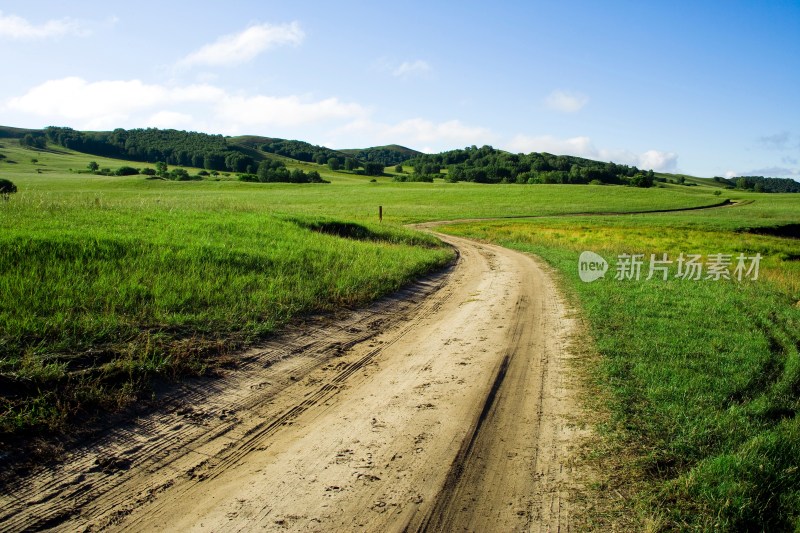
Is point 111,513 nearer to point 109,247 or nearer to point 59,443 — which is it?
point 59,443

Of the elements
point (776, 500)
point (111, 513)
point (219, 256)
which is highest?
point (219, 256)

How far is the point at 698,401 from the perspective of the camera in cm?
555

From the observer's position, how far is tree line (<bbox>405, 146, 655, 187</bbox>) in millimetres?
109375

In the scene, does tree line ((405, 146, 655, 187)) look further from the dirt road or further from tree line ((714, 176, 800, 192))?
the dirt road

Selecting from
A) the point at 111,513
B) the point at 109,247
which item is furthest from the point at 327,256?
the point at 111,513

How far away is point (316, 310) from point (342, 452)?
16.3 ft

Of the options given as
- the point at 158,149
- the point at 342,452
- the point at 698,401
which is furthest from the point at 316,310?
the point at 158,149

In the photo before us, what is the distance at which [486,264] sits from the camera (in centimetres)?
1812

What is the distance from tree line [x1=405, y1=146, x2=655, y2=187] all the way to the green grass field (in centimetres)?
9903

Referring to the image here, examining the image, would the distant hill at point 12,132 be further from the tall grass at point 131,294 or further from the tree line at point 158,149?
the tall grass at point 131,294

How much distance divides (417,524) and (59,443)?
3.26 m

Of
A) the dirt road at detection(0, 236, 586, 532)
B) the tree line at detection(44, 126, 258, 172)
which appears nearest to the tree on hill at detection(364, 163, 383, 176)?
the tree line at detection(44, 126, 258, 172)

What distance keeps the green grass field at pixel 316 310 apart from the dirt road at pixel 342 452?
0.60 m

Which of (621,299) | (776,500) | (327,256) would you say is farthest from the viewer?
(327,256)
